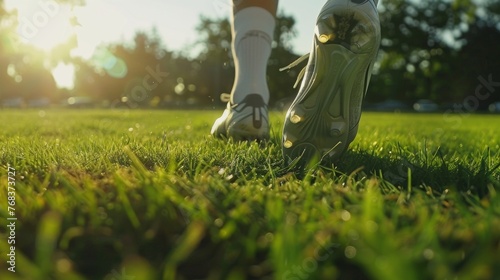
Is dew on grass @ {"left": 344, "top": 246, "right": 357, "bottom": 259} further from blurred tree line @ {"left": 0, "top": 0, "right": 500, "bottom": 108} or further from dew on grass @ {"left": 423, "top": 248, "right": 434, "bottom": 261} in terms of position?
blurred tree line @ {"left": 0, "top": 0, "right": 500, "bottom": 108}

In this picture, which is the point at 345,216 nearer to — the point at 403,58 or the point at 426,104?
the point at 403,58

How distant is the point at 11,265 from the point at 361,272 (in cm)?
68

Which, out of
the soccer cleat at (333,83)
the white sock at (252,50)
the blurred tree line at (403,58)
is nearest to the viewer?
the soccer cleat at (333,83)

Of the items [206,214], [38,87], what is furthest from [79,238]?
[38,87]

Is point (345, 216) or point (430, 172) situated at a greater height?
point (345, 216)

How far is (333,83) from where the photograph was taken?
2.11m

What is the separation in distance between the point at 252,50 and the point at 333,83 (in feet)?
3.89

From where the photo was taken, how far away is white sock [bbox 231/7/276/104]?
10.3 ft

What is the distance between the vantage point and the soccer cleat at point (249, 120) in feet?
9.70

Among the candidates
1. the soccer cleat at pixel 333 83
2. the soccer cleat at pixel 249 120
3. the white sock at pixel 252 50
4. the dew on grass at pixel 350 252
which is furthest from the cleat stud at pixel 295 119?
the dew on grass at pixel 350 252

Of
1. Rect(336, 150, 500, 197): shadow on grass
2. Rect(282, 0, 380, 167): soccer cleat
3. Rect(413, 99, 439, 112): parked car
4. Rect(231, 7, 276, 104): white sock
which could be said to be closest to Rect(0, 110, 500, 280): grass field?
Rect(336, 150, 500, 197): shadow on grass

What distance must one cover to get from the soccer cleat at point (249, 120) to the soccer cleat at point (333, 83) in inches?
29.8

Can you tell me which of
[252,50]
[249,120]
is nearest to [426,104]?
[252,50]

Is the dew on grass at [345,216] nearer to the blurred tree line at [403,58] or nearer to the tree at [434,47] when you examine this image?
the blurred tree line at [403,58]
